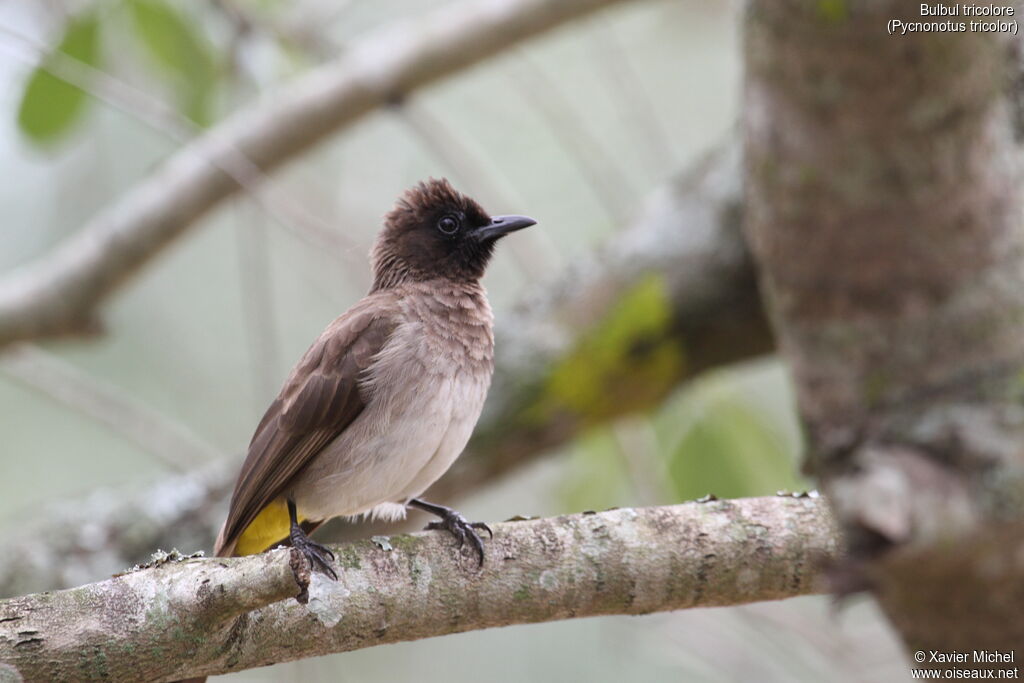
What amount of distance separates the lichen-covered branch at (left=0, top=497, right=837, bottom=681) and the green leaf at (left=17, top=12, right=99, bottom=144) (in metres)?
2.33

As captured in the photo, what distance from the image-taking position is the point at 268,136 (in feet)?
15.9

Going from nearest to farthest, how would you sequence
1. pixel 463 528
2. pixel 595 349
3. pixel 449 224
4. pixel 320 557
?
pixel 320 557
pixel 463 528
pixel 449 224
pixel 595 349

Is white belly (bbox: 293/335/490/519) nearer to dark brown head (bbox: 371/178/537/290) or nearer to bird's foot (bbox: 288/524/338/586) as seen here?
bird's foot (bbox: 288/524/338/586)

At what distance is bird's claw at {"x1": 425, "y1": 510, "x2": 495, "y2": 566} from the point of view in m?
2.66

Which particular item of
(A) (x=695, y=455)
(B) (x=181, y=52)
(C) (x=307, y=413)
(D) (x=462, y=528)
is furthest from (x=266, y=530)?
(B) (x=181, y=52)

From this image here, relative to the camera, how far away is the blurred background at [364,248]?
4168mm

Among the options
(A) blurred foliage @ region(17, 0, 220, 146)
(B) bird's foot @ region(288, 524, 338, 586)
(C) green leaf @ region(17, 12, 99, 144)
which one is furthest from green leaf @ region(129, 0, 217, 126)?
(B) bird's foot @ region(288, 524, 338, 586)

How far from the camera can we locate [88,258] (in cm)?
486

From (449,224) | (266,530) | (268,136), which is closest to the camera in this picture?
(266,530)

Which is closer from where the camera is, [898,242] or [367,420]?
[898,242]

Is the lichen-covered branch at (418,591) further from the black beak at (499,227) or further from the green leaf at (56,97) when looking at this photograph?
the green leaf at (56,97)

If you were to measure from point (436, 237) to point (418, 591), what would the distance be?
1.70m

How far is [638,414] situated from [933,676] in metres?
Answer: 3.01

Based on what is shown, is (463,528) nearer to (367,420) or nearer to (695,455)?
(367,420)
